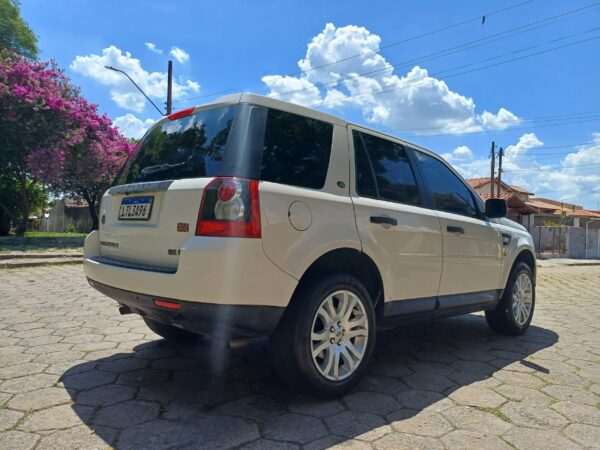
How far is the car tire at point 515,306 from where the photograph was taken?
463cm

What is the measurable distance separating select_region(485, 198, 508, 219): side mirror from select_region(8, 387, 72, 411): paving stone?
3827 mm

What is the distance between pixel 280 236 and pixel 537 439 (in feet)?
5.71

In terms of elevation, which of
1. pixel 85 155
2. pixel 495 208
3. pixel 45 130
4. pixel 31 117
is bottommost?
pixel 495 208

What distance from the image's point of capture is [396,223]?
3.28 m

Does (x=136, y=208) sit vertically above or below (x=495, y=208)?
below

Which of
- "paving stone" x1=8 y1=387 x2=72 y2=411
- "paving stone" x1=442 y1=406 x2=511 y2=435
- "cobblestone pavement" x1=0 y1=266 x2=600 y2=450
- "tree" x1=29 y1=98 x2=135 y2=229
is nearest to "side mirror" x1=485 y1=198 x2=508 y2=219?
"cobblestone pavement" x1=0 y1=266 x2=600 y2=450

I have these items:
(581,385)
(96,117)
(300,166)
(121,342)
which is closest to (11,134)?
(96,117)

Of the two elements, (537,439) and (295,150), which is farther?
(295,150)

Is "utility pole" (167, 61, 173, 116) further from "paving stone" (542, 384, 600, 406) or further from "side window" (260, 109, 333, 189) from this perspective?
"paving stone" (542, 384, 600, 406)

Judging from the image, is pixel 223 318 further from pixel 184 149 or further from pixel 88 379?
pixel 88 379

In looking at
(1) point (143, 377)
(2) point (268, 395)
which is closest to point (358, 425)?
(2) point (268, 395)

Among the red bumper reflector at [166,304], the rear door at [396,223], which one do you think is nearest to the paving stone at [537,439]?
the rear door at [396,223]

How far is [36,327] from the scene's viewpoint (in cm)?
444

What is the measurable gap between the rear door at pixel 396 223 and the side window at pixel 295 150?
0.96ft
